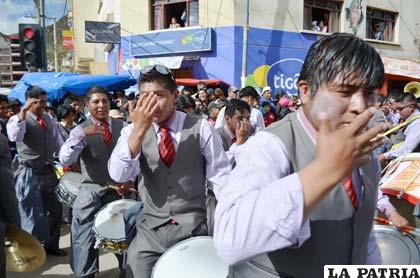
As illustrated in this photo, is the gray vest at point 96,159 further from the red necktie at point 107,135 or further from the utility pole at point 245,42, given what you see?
the utility pole at point 245,42

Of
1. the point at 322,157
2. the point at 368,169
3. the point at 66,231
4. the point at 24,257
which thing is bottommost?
the point at 66,231

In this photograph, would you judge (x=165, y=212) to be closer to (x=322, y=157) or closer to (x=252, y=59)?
(x=322, y=157)

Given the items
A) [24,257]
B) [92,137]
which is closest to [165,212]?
[24,257]

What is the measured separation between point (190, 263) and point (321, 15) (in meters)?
15.9

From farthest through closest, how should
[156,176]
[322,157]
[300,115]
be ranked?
[156,176], [300,115], [322,157]

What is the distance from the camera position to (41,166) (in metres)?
5.26

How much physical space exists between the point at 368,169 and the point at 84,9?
3312cm

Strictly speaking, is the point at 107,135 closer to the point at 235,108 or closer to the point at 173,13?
the point at 235,108

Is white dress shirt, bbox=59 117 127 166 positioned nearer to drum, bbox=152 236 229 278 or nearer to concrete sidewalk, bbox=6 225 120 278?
concrete sidewalk, bbox=6 225 120 278

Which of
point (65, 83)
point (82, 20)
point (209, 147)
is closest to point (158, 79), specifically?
point (209, 147)

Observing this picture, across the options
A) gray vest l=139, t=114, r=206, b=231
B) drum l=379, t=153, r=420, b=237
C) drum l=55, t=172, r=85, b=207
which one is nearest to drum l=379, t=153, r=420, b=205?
drum l=379, t=153, r=420, b=237

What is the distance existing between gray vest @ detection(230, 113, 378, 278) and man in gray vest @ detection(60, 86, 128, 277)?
8.91 ft

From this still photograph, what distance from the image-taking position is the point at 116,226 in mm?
3305

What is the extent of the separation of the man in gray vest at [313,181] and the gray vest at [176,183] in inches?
42.8
